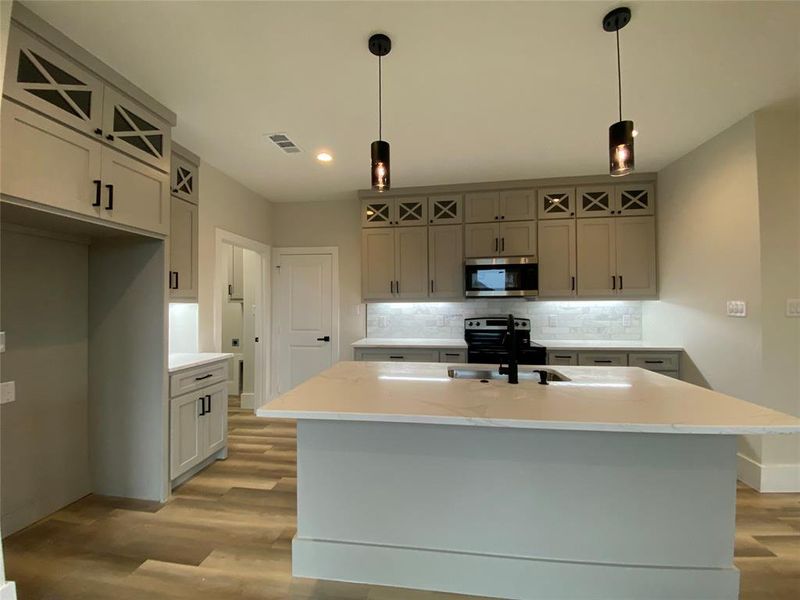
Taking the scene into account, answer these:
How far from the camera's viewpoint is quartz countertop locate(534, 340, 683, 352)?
3.47 m

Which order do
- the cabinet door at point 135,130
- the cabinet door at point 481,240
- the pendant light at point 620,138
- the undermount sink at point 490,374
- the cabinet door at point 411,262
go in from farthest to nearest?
the cabinet door at point 411,262 < the cabinet door at point 481,240 < the undermount sink at point 490,374 < the cabinet door at point 135,130 < the pendant light at point 620,138

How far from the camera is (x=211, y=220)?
3561 mm

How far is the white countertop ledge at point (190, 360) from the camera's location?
2724mm

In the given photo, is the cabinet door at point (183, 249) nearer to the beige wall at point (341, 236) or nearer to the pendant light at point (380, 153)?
the beige wall at point (341, 236)

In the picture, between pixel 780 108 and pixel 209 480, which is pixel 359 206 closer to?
pixel 209 480

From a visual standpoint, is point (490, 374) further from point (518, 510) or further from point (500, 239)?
point (500, 239)

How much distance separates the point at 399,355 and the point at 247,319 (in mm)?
2256

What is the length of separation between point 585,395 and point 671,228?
2809 mm

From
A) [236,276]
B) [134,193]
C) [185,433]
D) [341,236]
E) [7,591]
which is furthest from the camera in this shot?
[236,276]

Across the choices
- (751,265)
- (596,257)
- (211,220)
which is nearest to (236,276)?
(211,220)

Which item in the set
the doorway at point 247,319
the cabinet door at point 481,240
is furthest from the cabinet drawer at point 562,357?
the doorway at point 247,319

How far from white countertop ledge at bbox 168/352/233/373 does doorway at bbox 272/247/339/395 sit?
132cm

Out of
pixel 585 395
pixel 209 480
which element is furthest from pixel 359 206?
pixel 585 395

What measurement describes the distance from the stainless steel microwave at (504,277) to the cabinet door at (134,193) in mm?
2828
